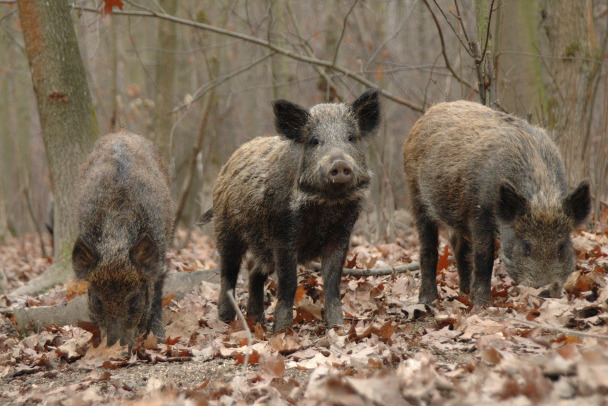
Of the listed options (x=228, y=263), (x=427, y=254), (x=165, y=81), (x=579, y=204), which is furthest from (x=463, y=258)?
(x=165, y=81)

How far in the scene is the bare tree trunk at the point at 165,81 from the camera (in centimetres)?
1385

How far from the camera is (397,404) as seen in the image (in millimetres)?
2828

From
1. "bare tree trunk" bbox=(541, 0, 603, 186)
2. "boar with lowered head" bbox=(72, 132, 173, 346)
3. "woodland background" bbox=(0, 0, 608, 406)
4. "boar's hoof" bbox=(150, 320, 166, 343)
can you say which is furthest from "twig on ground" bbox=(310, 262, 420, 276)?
"bare tree trunk" bbox=(541, 0, 603, 186)

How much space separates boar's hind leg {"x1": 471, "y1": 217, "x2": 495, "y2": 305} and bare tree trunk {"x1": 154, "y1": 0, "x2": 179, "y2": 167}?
912 centimetres

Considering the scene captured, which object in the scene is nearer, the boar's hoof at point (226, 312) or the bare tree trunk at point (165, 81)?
the boar's hoof at point (226, 312)

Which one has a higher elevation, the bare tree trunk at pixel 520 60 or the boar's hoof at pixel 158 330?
the bare tree trunk at pixel 520 60

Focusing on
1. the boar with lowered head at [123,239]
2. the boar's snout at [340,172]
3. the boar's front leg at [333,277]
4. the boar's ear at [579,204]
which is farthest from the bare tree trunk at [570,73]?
the boar with lowered head at [123,239]

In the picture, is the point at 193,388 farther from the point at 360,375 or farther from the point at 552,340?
the point at 552,340

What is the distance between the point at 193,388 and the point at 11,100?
2730 centimetres

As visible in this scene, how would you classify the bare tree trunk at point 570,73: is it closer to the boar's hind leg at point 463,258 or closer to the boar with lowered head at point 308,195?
the boar's hind leg at point 463,258

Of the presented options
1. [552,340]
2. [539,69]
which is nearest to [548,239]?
[552,340]

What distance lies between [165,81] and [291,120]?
Answer: 9551 millimetres

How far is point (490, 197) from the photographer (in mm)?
Answer: 5590

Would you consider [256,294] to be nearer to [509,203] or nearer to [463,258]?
[463,258]
